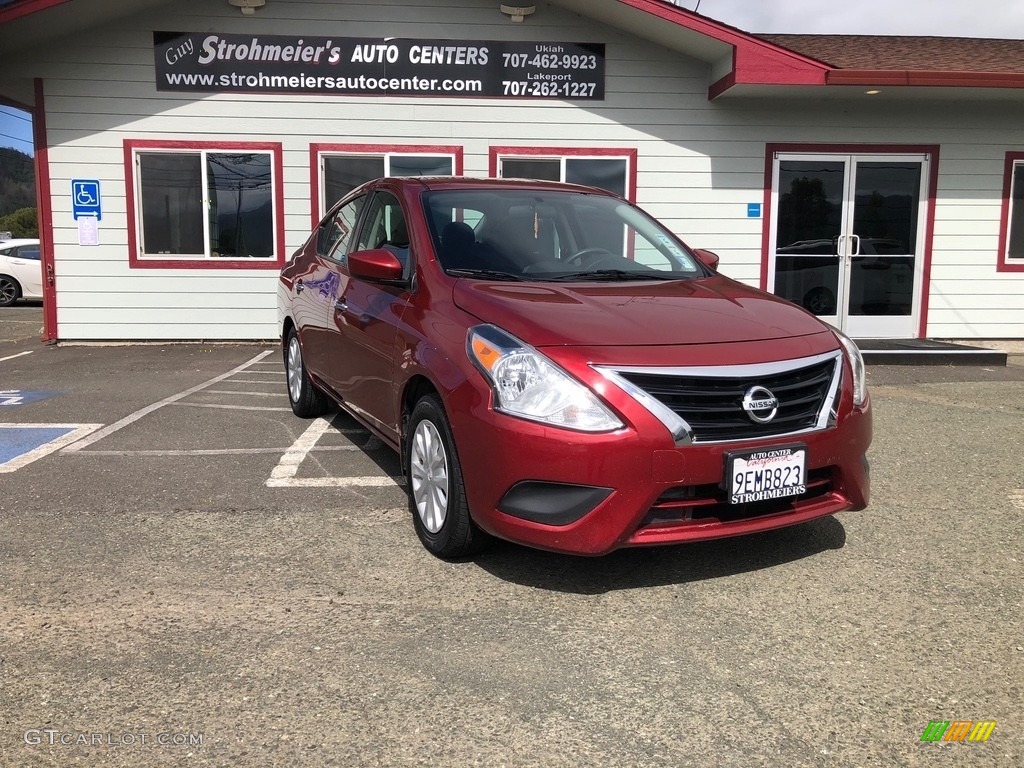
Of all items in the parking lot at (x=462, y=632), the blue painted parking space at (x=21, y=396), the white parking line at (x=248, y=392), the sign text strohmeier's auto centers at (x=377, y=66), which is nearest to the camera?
the parking lot at (x=462, y=632)

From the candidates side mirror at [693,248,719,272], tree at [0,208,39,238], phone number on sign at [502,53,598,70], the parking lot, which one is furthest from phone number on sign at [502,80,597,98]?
tree at [0,208,39,238]

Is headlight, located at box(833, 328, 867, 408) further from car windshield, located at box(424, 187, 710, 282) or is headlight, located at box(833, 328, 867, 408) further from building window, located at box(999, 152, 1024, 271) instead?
building window, located at box(999, 152, 1024, 271)

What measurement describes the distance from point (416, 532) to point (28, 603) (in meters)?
1.54

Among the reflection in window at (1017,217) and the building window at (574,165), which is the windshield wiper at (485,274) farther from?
the reflection in window at (1017,217)

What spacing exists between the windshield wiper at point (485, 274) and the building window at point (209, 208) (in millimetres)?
7305

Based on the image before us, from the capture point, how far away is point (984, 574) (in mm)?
3486

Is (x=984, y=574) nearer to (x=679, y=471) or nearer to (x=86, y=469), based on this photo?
(x=679, y=471)

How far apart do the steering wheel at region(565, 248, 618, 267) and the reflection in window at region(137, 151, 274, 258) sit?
721 cm

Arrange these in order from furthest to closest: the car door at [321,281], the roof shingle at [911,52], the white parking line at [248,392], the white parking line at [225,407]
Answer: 1. the roof shingle at [911,52]
2. the white parking line at [248,392]
3. the white parking line at [225,407]
4. the car door at [321,281]

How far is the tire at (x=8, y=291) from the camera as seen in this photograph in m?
17.4

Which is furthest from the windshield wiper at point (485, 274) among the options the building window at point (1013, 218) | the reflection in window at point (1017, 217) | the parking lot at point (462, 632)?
the reflection in window at point (1017, 217)

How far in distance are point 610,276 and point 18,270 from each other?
1700cm

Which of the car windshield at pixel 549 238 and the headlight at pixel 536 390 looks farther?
the car windshield at pixel 549 238

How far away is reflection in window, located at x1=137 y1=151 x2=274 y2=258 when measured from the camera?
10539mm
